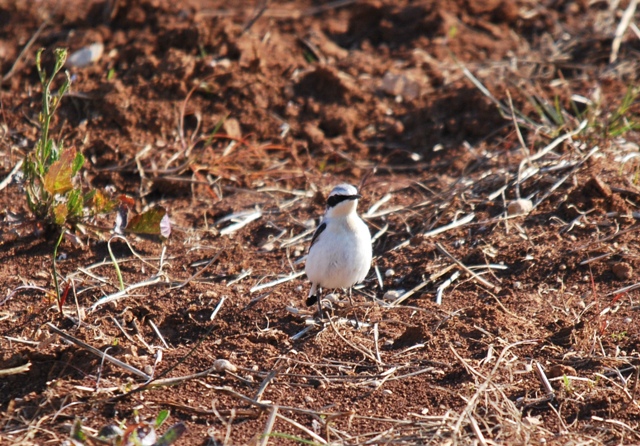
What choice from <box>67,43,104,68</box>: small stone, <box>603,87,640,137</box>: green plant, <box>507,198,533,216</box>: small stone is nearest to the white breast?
<box>507,198,533,216</box>: small stone

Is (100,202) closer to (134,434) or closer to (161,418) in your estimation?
(161,418)

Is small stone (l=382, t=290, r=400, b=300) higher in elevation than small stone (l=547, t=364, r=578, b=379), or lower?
lower

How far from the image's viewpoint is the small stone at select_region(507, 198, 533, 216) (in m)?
7.26

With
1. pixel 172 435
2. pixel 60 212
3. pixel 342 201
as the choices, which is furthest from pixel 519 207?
pixel 172 435

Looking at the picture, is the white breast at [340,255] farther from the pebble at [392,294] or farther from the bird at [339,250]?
the pebble at [392,294]

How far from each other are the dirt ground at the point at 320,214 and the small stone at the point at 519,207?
0.07m

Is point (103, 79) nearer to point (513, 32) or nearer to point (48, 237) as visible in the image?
point (48, 237)

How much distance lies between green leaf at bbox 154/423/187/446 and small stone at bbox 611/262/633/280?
141 inches

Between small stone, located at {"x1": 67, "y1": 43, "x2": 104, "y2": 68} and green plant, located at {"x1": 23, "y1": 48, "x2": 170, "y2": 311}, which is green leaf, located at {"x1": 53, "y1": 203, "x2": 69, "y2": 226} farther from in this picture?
small stone, located at {"x1": 67, "y1": 43, "x2": 104, "y2": 68}

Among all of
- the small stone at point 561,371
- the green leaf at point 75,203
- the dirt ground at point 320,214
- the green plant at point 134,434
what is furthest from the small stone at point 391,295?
the green leaf at point 75,203

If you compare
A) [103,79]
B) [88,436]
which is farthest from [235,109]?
[88,436]

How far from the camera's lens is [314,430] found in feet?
16.0

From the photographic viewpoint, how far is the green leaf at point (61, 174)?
20.2 ft

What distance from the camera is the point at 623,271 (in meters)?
6.34
